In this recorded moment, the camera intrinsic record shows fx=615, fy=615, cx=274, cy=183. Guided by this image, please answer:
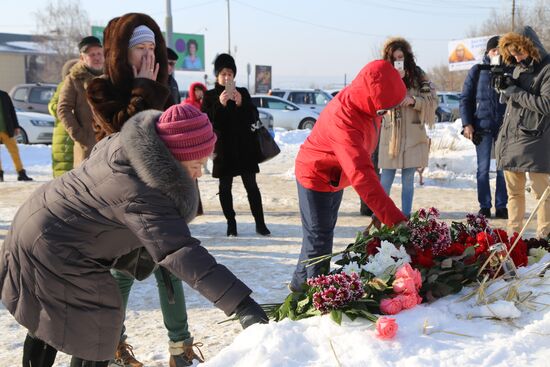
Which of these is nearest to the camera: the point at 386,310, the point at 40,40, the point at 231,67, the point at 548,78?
the point at 386,310

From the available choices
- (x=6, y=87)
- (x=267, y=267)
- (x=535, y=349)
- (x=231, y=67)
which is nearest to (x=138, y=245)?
(x=535, y=349)

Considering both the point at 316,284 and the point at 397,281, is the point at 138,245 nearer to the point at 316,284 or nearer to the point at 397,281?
the point at 316,284

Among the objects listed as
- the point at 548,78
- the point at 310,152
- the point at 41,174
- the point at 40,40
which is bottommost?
the point at 41,174

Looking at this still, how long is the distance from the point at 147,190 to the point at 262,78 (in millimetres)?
40935

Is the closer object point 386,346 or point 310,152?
point 386,346

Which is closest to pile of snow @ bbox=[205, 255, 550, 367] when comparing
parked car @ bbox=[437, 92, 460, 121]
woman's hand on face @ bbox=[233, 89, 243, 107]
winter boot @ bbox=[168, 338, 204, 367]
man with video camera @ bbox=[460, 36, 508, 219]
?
winter boot @ bbox=[168, 338, 204, 367]

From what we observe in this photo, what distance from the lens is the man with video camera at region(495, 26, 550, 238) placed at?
4.94 m

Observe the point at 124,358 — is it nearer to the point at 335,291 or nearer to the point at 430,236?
the point at 335,291

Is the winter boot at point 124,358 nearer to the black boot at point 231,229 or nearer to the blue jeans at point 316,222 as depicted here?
the blue jeans at point 316,222

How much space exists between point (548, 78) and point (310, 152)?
2421mm

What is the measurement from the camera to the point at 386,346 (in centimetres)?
197

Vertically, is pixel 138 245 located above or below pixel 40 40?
below

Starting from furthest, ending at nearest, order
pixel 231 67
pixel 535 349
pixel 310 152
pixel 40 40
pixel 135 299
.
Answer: pixel 40 40 → pixel 231 67 → pixel 135 299 → pixel 310 152 → pixel 535 349

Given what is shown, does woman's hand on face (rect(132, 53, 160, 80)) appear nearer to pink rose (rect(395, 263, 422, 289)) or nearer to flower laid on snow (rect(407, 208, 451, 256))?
flower laid on snow (rect(407, 208, 451, 256))
